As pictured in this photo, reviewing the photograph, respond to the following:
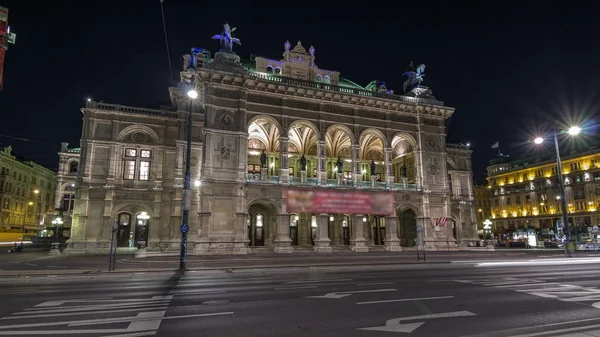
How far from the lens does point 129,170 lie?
3772cm

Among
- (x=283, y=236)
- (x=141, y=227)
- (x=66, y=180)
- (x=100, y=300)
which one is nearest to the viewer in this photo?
(x=100, y=300)

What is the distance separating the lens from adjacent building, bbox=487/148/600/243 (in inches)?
2613

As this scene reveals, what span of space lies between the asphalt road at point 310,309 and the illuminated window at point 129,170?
85.0ft

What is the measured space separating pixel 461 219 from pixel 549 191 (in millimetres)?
41511

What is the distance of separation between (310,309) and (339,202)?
2817 cm

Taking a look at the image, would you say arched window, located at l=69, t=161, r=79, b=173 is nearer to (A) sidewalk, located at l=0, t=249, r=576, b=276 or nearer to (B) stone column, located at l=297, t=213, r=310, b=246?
(A) sidewalk, located at l=0, t=249, r=576, b=276

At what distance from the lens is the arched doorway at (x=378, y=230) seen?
43.6 metres

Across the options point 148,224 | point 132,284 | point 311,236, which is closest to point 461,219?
point 311,236

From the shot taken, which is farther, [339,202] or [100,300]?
[339,202]

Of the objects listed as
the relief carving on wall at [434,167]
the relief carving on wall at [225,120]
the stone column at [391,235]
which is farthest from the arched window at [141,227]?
the relief carving on wall at [434,167]

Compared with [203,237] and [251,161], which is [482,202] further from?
[203,237]

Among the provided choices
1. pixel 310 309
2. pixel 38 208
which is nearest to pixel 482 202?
pixel 310 309

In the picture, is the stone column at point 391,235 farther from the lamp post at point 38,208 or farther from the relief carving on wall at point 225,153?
the lamp post at point 38,208

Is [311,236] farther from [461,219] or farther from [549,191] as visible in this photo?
[549,191]
